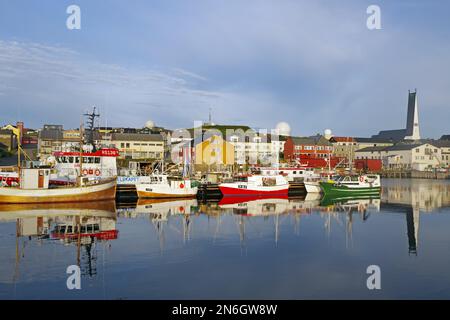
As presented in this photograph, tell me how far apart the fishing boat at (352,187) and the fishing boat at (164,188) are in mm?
17032

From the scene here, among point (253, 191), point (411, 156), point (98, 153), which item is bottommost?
point (253, 191)

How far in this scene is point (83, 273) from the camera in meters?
15.9

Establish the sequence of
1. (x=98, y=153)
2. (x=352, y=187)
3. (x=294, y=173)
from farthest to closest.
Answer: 1. (x=294, y=173)
2. (x=352, y=187)
3. (x=98, y=153)

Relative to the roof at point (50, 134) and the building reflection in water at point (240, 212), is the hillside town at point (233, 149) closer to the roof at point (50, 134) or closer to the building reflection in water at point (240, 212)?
the roof at point (50, 134)

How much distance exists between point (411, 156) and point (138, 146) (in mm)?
70900

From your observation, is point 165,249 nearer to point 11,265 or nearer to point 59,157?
point 11,265

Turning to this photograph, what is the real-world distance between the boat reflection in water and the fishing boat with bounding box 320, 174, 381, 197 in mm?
26533

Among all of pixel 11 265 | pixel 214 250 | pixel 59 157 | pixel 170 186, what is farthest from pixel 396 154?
pixel 11 265

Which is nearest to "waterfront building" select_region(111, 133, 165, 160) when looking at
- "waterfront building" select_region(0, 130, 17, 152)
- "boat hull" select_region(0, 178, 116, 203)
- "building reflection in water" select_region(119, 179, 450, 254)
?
"waterfront building" select_region(0, 130, 17, 152)

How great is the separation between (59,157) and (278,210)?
23.4m

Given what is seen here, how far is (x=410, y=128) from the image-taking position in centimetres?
15025

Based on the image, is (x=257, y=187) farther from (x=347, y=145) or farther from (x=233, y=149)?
(x=347, y=145)

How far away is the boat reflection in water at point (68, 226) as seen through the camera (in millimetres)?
19156

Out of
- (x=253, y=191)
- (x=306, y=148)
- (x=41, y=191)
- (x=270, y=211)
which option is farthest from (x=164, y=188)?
(x=306, y=148)
